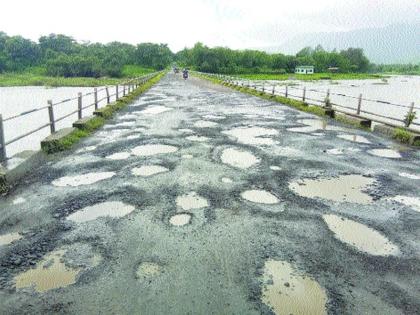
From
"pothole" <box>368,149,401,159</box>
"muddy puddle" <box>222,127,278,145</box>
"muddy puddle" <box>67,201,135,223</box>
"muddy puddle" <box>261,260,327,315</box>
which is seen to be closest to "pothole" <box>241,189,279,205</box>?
"muddy puddle" <box>261,260,327,315</box>

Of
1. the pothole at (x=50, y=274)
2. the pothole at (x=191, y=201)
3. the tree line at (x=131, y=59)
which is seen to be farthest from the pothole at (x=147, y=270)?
the tree line at (x=131, y=59)

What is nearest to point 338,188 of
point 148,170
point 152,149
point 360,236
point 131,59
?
point 360,236

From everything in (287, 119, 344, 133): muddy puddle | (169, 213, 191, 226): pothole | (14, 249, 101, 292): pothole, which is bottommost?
(14, 249, 101, 292): pothole

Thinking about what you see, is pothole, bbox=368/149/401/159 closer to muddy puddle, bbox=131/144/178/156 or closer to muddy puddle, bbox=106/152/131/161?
muddy puddle, bbox=131/144/178/156

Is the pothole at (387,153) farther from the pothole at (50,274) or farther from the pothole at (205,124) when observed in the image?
the pothole at (50,274)

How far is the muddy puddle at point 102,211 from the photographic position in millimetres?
4746

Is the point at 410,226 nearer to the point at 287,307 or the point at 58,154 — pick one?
the point at 287,307

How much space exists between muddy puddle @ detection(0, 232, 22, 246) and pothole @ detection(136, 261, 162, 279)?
1.72 m

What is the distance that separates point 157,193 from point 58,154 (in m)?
3.69

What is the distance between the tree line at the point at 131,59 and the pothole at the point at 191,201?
3901 inches

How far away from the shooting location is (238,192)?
564 centimetres

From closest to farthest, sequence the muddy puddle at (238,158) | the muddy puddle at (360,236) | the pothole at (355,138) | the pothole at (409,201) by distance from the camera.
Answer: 1. the muddy puddle at (360,236)
2. the pothole at (409,201)
3. the muddy puddle at (238,158)
4. the pothole at (355,138)

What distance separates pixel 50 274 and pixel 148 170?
3430 mm

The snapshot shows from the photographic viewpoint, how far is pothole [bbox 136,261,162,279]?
11.3ft
